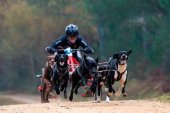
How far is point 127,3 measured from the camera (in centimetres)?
4375

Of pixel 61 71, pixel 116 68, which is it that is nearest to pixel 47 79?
pixel 61 71

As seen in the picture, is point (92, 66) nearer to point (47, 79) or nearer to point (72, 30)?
point (72, 30)

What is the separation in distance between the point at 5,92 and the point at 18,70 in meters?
2.84

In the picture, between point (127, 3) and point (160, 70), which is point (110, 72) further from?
point (160, 70)

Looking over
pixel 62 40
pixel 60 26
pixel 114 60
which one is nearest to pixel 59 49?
pixel 62 40

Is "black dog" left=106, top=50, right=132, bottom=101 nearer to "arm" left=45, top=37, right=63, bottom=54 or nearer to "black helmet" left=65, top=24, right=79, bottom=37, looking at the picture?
"black helmet" left=65, top=24, right=79, bottom=37

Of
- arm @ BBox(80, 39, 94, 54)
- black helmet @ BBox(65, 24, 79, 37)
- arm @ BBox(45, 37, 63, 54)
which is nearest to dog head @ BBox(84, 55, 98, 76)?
arm @ BBox(80, 39, 94, 54)

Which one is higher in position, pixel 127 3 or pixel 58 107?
pixel 127 3

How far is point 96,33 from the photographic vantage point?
6109cm

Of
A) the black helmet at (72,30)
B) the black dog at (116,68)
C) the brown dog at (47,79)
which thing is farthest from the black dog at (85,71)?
the brown dog at (47,79)

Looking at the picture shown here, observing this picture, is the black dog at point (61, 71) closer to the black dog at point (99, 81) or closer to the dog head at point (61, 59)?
the dog head at point (61, 59)

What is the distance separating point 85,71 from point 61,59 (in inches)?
33.7

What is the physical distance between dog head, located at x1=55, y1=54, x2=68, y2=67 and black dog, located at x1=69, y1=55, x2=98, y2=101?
1.40 feet

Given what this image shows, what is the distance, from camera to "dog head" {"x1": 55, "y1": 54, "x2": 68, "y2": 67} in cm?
1938
